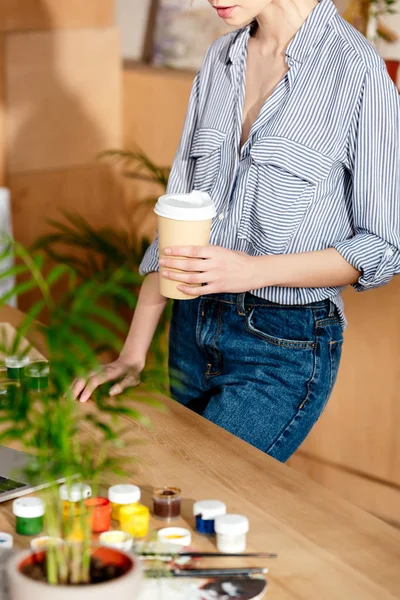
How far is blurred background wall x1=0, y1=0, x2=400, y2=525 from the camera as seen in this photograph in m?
2.90

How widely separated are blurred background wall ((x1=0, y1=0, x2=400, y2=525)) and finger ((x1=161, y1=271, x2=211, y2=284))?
127cm

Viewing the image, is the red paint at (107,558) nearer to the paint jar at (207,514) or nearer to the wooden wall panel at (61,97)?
the paint jar at (207,514)

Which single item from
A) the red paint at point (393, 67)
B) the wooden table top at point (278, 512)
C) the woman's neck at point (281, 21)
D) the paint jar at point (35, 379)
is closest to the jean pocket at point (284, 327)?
the wooden table top at point (278, 512)

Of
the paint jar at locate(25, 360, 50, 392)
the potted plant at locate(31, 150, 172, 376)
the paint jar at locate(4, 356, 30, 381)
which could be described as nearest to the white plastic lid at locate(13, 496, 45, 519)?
the paint jar at locate(25, 360, 50, 392)

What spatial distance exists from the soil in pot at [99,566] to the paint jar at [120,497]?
10.0 inches

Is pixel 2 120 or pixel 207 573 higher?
pixel 2 120

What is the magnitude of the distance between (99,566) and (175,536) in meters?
0.24

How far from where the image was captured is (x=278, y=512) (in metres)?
1.33

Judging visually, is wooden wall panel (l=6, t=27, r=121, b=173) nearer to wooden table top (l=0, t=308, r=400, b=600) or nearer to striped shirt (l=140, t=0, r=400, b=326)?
Result: striped shirt (l=140, t=0, r=400, b=326)

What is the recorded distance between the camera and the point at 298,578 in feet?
3.80

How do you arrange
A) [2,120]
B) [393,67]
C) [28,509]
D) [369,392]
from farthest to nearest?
[2,120]
[369,392]
[393,67]
[28,509]

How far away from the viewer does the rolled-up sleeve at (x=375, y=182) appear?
167 centimetres

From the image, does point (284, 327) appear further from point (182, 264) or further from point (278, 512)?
point (278, 512)

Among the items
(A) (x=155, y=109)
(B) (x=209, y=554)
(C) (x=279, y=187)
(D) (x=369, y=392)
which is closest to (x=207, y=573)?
(B) (x=209, y=554)
